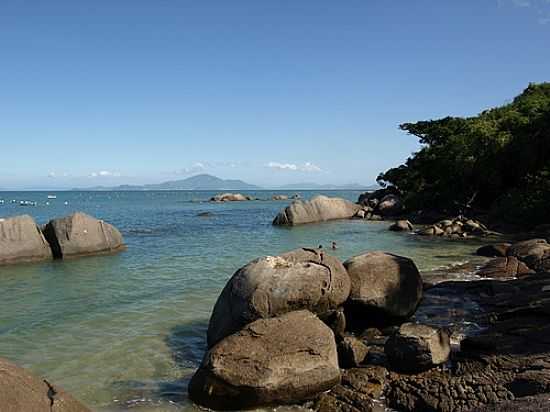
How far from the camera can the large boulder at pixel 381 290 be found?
10.4 m

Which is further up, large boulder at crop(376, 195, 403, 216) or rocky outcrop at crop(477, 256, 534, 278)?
large boulder at crop(376, 195, 403, 216)

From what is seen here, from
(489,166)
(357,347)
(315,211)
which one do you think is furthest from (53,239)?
(489,166)

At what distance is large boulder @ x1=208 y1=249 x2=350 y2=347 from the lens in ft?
30.3

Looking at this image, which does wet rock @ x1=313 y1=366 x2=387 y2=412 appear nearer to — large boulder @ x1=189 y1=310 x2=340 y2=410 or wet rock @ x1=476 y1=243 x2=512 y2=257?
large boulder @ x1=189 y1=310 x2=340 y2=410

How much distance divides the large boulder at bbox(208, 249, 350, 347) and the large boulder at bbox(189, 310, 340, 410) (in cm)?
124

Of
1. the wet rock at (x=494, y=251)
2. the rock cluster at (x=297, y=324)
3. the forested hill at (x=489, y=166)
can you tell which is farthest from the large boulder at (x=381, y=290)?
the forested hill at (x=489, y=166)

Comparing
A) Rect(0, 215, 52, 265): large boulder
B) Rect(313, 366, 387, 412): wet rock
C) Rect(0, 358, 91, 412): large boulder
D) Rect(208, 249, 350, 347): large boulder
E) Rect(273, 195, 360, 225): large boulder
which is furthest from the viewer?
Rect(273, 195, 360, 225): large boulder

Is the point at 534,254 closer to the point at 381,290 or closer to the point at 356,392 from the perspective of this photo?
the point at 381,290

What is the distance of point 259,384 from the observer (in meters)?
7.16

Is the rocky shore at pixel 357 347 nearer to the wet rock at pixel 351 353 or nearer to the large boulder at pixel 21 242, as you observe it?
the wet rock at pixel 351 353

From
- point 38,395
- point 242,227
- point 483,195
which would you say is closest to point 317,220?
point 242,227

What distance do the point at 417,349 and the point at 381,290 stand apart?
2480 mm

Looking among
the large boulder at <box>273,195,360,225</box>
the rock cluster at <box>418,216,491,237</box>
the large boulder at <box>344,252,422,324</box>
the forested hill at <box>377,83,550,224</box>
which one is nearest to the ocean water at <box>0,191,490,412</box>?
the rock cluster at <box>418,216,491,237</box>

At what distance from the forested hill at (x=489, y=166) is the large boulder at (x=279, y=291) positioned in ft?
76.3
